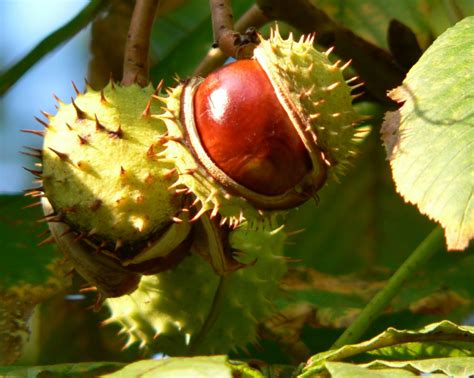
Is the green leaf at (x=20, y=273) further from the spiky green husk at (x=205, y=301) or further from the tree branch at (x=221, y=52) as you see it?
the tree branch at (x=221, y=52)

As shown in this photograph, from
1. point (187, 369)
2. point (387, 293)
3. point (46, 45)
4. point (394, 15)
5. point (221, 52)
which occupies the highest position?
point (46, 45)

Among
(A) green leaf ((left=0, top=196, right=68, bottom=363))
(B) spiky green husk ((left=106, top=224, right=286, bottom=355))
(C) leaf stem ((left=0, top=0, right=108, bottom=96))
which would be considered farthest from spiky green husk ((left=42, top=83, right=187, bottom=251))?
(C) leaf stem ((left=0, top=0, right=108, bottom=96))

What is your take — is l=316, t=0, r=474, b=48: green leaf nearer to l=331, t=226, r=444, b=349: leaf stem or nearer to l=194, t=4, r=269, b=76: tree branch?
l=194, t=4, r=269, b=76: tree branch

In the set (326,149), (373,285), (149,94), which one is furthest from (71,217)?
(373,285)

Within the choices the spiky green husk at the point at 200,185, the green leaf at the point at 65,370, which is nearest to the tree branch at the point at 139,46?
the spiky green husk at the point at 200,185

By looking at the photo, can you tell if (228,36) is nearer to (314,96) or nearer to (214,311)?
(314,96)

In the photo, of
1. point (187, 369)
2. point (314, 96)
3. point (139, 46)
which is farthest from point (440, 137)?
point (139, 46)
